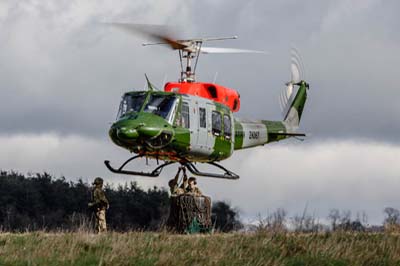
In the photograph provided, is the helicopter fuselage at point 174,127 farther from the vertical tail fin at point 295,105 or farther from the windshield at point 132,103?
the vertical tail fin at point 295,105

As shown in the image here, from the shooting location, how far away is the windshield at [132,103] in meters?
46.0

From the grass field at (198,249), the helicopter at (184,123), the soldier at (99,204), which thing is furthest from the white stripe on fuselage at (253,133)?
the grass field at (198,249)

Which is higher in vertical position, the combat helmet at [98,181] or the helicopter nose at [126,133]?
the helicopter nose at [126,133]

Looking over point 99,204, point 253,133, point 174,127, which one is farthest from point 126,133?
point 253,133

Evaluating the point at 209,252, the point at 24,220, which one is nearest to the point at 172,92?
the point at 209,252

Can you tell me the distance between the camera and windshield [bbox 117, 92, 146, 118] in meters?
46.0

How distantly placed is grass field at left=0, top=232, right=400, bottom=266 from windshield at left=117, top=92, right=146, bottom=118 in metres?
9.48

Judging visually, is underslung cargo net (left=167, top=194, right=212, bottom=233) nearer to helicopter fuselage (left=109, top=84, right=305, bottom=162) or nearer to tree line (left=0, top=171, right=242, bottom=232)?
helicopter fuselage (left=109, top=84, right=305, bottom=162)

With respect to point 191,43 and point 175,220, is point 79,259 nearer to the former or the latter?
point 175,220

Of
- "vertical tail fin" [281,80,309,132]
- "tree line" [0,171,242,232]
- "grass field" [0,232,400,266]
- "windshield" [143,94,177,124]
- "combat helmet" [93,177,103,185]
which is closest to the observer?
"grass field" [0,232,400,266]

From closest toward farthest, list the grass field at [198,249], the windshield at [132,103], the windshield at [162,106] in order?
the grass field at [198,249] < the windshield at [132,103] < the windshield at [162,106]

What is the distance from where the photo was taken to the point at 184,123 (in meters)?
47.1

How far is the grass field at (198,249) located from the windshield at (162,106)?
9550 mm

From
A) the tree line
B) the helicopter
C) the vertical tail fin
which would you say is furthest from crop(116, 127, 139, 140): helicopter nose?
the tree line
